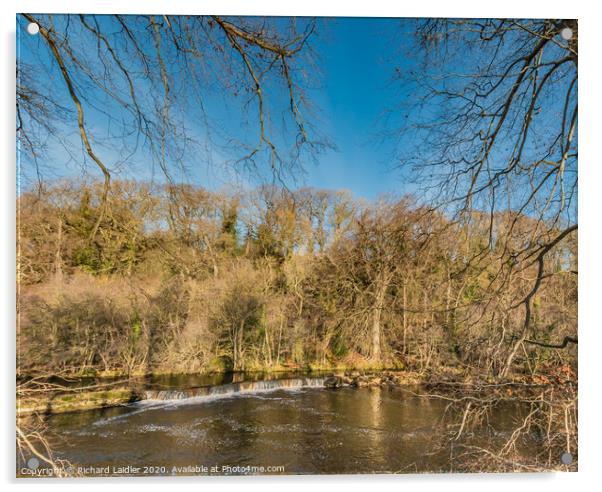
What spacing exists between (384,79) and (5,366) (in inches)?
123

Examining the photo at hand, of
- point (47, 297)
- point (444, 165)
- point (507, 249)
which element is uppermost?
point (444, 165)

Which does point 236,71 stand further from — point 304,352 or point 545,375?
point 545,375

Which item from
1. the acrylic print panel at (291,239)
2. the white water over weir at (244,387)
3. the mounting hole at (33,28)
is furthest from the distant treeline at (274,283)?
the mounting hole at (33,28)

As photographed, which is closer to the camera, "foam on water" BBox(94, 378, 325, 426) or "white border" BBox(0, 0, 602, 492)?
"white border" BBox(0, 0, 602, 492)

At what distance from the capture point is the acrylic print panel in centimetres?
192

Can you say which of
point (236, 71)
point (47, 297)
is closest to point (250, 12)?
point (236, 71)

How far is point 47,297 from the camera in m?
2.00

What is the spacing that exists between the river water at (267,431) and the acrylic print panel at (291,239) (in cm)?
2

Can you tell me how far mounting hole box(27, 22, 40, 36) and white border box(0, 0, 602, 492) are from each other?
0.09 m

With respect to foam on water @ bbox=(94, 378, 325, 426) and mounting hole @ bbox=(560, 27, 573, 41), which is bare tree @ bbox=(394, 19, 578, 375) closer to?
mounting hole @ bbox=(560, 27, 573, 41)

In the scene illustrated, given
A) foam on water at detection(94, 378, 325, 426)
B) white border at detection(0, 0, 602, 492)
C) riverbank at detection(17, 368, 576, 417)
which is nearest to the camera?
white border at detection(0, 0, 602, 492)

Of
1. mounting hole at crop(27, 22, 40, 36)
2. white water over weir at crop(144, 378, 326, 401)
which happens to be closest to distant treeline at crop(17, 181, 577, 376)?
white water over weir at crop(144, 378, 326, 401)
